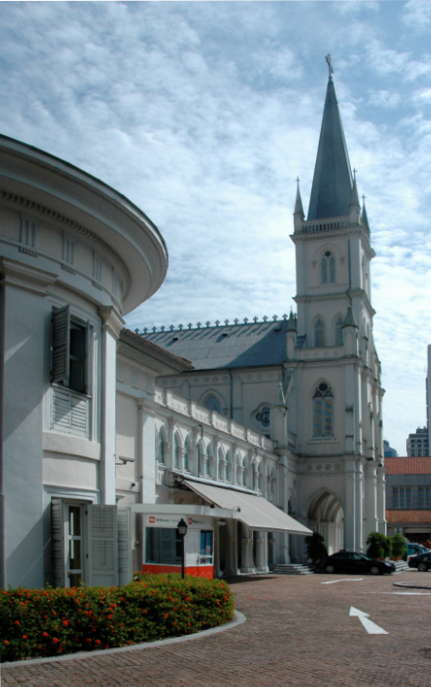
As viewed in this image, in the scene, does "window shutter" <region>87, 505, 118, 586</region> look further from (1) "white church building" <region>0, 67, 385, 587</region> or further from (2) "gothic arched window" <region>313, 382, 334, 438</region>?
(2) "gothic arched window" <region>313, 382, 334, 438</region>

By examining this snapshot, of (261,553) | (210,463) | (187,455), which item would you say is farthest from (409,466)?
(187,455)

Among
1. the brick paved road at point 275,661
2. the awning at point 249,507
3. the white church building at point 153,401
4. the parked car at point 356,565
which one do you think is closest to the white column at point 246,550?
the white church building at point 153,401

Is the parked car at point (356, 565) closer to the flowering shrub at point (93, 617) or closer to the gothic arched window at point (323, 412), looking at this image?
the gothic arched window at point (323, 412)

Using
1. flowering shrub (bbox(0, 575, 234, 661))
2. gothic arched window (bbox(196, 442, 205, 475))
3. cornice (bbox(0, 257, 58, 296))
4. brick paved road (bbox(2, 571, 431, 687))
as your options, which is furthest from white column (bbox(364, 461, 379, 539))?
cornice (bbox(0, 257, 58, 296))

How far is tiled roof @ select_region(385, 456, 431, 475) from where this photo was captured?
4166 inches

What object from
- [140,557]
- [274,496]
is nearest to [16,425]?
[140,557]

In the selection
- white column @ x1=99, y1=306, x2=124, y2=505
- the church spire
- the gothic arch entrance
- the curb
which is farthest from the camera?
the church spire

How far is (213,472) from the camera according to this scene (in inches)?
1811

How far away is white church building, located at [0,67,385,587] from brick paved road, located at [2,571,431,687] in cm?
202

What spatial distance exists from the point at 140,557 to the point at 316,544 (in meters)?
31.9

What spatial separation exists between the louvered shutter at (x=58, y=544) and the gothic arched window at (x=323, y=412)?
5353 centimetres

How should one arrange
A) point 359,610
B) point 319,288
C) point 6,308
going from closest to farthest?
point 6,308 → point 359,610 → point 319,288

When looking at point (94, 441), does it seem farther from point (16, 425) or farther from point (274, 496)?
point (274, 496)

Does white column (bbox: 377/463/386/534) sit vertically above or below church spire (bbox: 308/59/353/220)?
below
